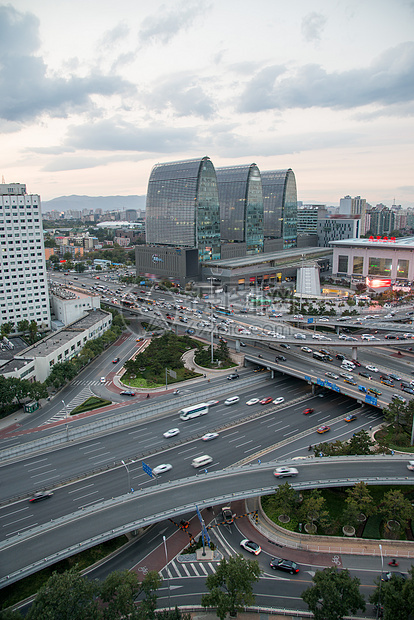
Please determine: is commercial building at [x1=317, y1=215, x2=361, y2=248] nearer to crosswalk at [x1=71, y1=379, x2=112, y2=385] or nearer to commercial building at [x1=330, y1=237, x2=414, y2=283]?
commercial building at [x1=330, y1=237, x2=414, y2=283]

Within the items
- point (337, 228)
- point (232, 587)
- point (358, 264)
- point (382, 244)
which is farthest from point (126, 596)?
point (337, 228)

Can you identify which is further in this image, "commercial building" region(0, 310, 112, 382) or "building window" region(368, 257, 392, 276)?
"building window" region(368, 257, 392, 276)

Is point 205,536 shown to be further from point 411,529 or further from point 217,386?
point 217,386

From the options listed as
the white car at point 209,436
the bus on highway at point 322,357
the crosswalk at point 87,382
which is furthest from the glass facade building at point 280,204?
the white car at point 209,436

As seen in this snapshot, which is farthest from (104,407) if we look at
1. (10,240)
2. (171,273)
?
(171,273)

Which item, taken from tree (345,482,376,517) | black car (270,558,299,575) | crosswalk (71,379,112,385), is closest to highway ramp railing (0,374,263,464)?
crosswalk (71,379,112,385)
